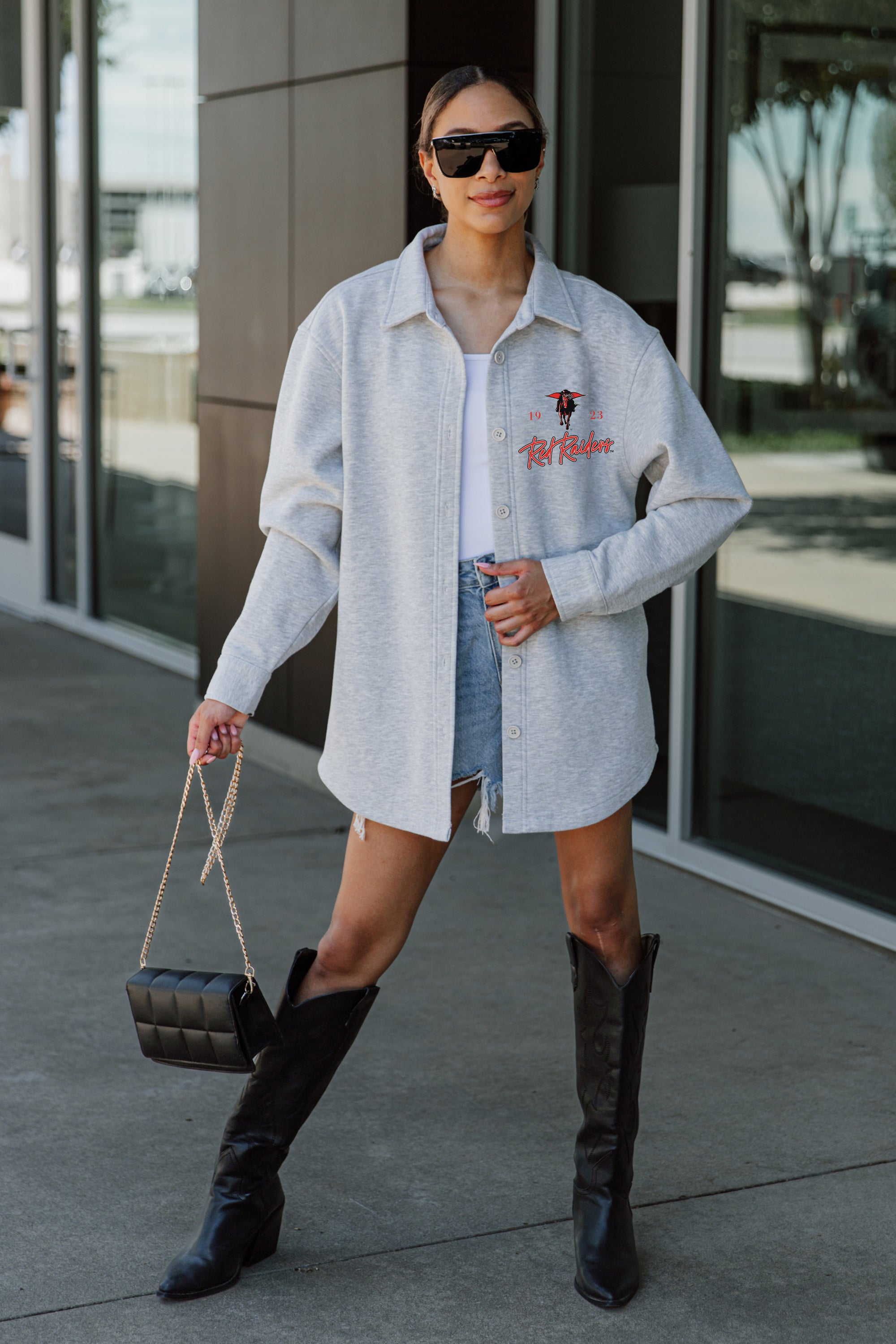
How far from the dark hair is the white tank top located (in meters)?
0.36

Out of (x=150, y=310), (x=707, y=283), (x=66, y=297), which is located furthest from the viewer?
(x=66, y=297)

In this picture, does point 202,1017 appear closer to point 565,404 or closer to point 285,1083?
point 285,1083

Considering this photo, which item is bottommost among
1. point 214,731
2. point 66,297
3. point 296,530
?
point 214,731

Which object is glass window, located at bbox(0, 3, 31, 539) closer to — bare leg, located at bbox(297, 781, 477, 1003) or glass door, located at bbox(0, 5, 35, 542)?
glass door, located at bbox(0, 5, 35, 542)

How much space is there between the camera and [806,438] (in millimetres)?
4797

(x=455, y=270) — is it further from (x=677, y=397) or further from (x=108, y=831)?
(x=108, y=831)

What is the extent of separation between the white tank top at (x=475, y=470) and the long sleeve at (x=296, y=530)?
20cm

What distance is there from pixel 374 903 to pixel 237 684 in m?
0.44

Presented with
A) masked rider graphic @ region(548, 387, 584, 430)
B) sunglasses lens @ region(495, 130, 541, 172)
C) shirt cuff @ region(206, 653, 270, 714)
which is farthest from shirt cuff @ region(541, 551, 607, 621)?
sunglasses lens @ region(495, 130, 541, 172)

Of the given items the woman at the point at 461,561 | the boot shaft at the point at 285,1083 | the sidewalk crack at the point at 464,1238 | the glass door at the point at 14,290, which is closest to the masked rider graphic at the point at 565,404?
the woman at the point at 461,561

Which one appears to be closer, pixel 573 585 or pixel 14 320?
pixel 573 585

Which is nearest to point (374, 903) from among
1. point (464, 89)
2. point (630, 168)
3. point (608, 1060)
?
point (608, 1060)

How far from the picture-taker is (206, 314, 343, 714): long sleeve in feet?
8.82

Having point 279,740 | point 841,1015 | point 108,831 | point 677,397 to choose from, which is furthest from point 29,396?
point 677,397
